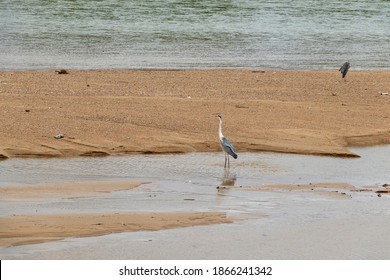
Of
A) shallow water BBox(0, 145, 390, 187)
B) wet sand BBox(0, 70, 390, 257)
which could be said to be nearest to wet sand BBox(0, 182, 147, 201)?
wet sand BBox(0, 70, 390, 257)

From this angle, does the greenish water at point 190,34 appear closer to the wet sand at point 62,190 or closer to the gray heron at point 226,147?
the gray heron at point 226,147

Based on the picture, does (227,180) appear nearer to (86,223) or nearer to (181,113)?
(86,223)

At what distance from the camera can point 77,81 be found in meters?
20.8

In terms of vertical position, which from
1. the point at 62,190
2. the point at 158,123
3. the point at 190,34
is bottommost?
the point at 190,34

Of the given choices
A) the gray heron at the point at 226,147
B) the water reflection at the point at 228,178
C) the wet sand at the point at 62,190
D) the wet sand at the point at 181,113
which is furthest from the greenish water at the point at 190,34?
the wet sand at the point at 62,190

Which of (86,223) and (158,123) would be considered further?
(158,123)

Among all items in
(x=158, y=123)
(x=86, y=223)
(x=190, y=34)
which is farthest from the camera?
(x=190, y=34)

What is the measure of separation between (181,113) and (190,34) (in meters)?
18.7

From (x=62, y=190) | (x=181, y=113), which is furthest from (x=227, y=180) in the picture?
(x=181, y=113)

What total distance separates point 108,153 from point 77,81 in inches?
262

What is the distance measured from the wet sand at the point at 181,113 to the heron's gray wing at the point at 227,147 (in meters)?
0.85

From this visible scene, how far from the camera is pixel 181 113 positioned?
1689 cm

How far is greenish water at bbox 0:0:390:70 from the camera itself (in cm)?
2727
